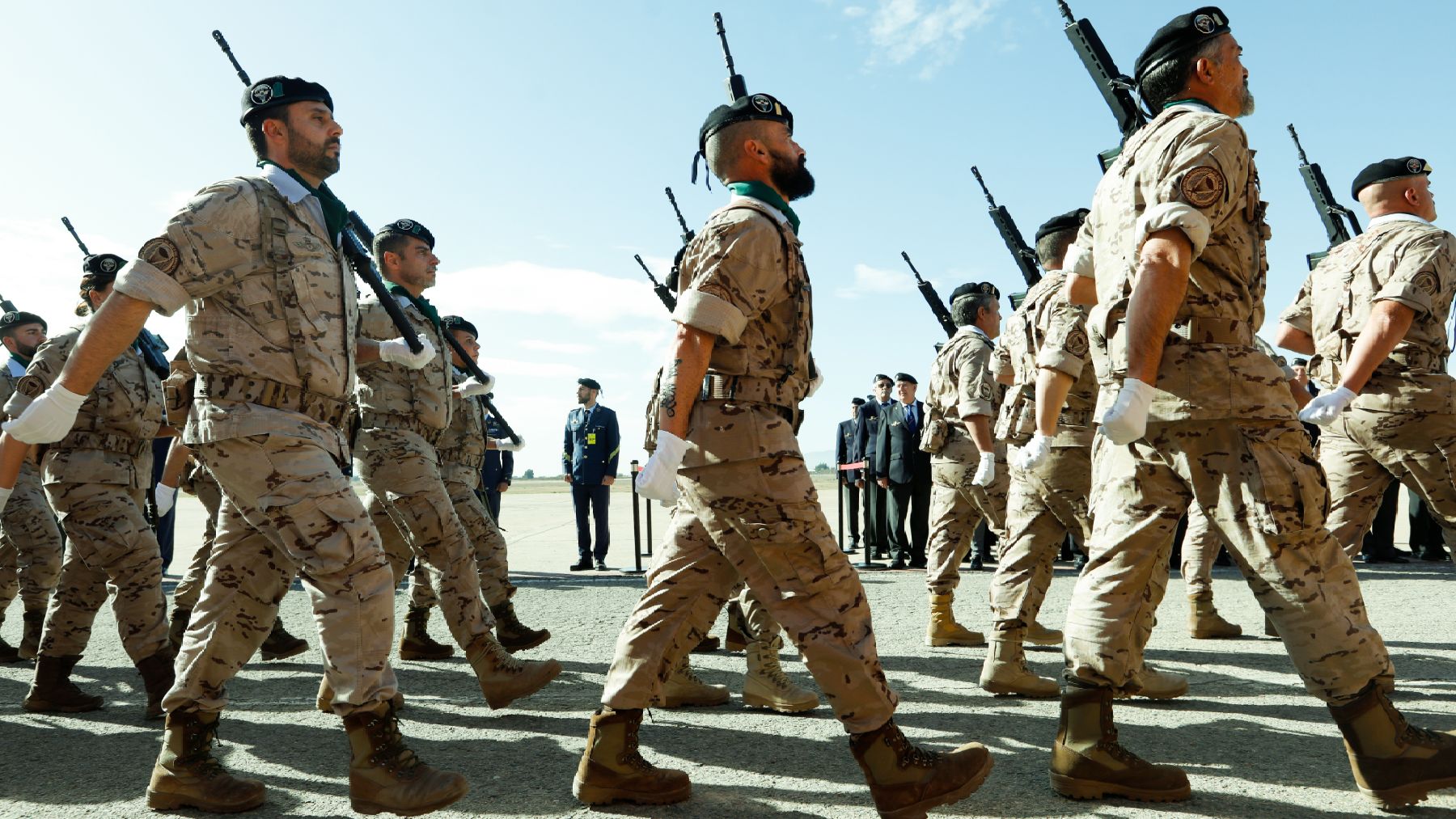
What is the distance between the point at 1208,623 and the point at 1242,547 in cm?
347

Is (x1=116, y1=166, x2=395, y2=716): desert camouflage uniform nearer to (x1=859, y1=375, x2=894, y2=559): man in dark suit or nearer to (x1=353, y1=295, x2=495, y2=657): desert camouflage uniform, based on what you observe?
(x1=353, y1=295, x2=495, y2=657): desert camouflage uniform

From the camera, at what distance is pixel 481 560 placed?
235 inches

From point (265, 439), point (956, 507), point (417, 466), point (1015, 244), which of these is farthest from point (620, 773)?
point (1015, 244)

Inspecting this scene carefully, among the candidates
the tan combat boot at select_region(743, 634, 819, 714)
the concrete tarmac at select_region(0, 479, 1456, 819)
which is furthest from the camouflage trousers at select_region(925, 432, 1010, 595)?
the tan combat boot at select_region(743, 634, 819, 714)

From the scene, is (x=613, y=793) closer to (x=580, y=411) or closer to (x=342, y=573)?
(x=342, y=573)

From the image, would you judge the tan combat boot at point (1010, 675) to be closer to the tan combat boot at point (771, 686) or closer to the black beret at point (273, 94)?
the tan combat boot at point (771, 686)

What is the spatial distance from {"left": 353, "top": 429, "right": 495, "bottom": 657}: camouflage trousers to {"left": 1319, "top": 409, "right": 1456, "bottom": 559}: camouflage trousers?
3.92 meters

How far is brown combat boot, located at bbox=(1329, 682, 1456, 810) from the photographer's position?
2783mm

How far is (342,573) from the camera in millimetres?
3016

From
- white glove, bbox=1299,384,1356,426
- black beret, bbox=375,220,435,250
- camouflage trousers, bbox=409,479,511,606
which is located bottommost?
camouflage trousers, bbox=409,479,511,606

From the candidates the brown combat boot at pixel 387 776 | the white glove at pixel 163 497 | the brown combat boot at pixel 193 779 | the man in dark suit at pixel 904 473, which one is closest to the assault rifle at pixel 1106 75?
the brown combat boot at pixel 387 776

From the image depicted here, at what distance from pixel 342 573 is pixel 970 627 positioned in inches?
183

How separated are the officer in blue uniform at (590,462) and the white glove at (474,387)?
547 cm

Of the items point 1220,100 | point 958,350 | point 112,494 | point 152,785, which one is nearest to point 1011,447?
point 958,350
